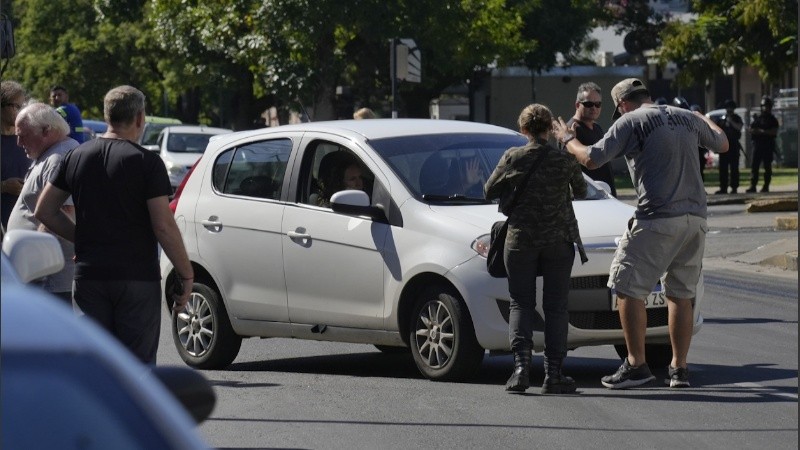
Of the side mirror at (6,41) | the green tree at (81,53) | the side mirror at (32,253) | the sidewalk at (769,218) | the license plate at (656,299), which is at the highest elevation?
the green tree at (81,53)

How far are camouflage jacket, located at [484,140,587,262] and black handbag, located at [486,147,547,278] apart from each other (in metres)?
0.02

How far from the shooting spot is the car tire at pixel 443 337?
9492 mm

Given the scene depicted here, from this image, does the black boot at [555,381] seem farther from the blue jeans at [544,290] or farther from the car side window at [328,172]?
the car side window at [328,172]

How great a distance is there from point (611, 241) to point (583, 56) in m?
58.8

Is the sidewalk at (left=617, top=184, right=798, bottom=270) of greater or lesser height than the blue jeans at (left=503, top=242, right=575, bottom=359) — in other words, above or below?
below

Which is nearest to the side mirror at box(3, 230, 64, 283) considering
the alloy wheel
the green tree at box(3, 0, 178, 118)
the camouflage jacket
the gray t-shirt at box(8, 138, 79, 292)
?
the gray t-shirt at box(8, 138, 79, 292)

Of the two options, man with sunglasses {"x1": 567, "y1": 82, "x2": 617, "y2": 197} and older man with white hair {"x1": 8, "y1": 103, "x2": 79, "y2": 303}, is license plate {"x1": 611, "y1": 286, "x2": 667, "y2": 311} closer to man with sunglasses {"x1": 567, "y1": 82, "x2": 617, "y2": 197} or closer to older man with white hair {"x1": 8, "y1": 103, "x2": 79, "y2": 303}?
man with sunglasses {"x1": 567, "y1": 82, "x2": 617, "y2": 197}

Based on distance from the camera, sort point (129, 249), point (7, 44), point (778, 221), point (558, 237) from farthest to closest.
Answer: point (778, 221)
point (7, 44)
point (558, 237)
point (129, 249)

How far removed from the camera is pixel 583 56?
222ft

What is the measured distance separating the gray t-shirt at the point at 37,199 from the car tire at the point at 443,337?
2.27m

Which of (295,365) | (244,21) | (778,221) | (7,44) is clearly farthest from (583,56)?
(295,365)

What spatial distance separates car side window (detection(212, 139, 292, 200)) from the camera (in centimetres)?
1075

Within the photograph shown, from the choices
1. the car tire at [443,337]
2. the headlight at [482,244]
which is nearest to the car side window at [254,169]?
the car tire at [443,337]

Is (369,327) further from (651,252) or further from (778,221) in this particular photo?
(778,221)
